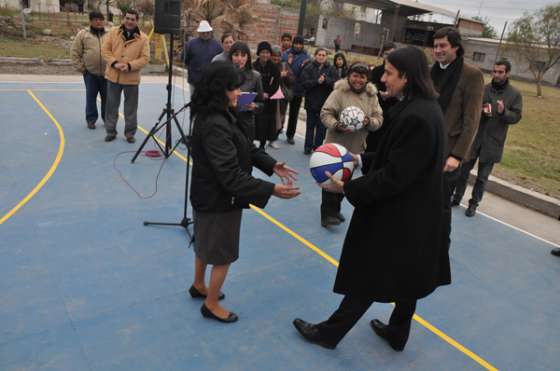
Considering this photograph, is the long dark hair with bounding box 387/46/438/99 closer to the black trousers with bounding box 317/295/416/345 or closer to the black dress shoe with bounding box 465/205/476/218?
A: the black trousers with bounding box 317/295/416/345

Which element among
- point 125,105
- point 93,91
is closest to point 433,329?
point 125,105

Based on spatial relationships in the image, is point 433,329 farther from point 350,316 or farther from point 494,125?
point 494,125

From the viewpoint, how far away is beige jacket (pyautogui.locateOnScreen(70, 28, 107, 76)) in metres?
7.42

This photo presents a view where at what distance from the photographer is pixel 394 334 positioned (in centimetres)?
321

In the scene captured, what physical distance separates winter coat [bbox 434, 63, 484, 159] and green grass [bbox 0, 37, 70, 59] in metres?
16.3

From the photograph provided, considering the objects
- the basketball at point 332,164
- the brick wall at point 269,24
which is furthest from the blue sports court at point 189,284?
the brick wall at point 269,24

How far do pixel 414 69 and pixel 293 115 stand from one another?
606cm

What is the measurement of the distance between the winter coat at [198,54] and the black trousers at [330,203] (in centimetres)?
341

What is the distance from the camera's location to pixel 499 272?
15.1 feet

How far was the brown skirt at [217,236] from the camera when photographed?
2904 millimetres

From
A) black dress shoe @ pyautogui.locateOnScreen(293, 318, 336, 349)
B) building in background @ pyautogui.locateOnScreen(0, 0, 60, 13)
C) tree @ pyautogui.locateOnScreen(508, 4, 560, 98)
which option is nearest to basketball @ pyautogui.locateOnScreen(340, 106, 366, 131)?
black dress shoe @ pyautogui.locateOnScreen(293, 318, 336, 349)

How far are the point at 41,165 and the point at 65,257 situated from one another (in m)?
2.70

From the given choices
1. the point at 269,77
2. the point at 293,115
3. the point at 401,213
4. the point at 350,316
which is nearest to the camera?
the point at 401,213

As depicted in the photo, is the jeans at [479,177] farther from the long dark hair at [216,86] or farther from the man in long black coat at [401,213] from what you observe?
the long dark hair at [216,86]
